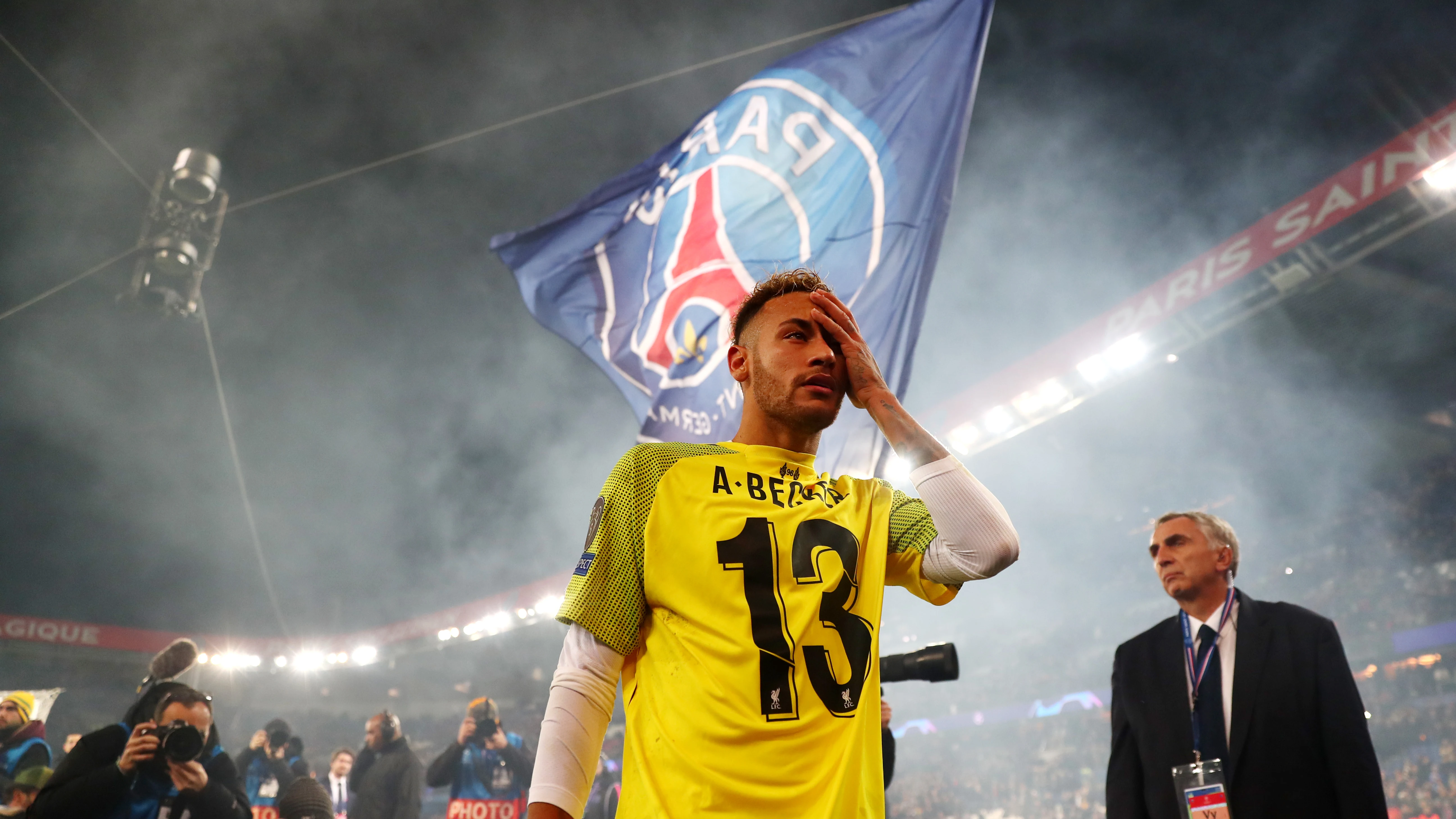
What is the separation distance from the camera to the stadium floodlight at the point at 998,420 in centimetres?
1073

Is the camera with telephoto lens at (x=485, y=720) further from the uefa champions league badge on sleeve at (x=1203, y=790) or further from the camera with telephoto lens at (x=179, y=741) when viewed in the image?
the uefa champions league badge on sleeve at (x=1203, y=790)

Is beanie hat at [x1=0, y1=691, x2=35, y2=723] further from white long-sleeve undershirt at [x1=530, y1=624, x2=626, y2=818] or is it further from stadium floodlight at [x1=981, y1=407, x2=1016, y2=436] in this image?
stadium floodlight at [x1=981, y1=407, x2=1016, y2=436]

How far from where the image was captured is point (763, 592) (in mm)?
1347

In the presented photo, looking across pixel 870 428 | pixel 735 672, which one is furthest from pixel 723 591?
pixel 870 428

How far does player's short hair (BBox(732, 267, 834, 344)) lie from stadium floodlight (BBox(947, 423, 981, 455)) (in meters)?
9.88

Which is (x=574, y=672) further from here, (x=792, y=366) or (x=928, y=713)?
(x=928, y=713)

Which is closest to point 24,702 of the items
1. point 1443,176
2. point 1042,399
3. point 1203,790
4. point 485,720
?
point 485,720

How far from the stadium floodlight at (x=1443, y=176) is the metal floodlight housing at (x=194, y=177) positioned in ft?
39.9

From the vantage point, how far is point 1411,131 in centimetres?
667

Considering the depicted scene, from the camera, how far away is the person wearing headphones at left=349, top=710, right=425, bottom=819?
663 centimetres

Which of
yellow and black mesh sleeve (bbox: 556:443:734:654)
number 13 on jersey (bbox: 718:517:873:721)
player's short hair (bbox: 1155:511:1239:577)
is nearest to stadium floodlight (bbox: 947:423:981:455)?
player's short hair (bbox: 1155:511:1239:577)

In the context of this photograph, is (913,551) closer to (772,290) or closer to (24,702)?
(772,290)

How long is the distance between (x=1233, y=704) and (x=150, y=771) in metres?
4.22

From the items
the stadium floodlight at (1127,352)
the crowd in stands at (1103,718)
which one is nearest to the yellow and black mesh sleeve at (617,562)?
the crowd in stands at (1103,718)
